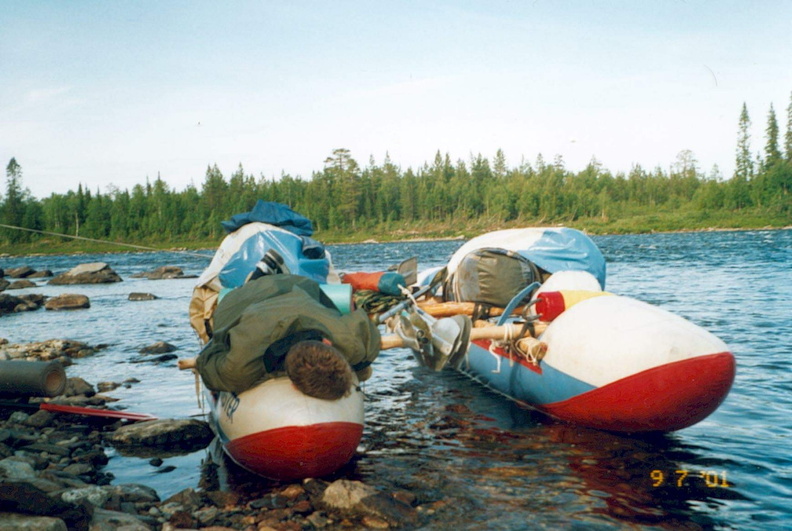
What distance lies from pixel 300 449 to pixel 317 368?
2.70 ft

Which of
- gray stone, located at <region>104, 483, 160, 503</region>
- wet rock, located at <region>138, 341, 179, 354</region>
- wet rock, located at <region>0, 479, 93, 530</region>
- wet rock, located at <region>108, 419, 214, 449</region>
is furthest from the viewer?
wet rock, located at <region>138, 341, 179, 354</region>

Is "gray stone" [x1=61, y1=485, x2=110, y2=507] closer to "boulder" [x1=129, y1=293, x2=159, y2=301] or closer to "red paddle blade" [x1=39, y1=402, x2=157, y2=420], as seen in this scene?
"red paddle blade" [x1=39, y1=402, x2=157, y2=420]

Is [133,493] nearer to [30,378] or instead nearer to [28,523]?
[28,523]

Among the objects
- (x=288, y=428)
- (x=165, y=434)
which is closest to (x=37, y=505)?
(x=288, y=428)

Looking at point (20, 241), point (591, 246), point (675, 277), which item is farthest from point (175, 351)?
point (20, 241)

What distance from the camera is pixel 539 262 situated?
9570 mm

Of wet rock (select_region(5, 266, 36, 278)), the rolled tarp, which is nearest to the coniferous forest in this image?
wet rock (select_region(5, 266, 36, 278))

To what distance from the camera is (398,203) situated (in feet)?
363

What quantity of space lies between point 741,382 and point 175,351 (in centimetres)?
1050

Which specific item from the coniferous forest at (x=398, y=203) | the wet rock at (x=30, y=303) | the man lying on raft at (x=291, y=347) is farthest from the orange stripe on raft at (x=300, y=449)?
the coniferous forest at (x=398, y=203)

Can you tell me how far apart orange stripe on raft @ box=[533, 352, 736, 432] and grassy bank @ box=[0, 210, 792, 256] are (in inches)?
2598

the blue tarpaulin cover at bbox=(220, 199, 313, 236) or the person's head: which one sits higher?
the blue tarpaulin cover at bbox=(220, 199, 313, 236)

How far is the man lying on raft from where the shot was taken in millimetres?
5008

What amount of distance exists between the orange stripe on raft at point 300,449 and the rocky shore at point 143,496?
0.56 feet
